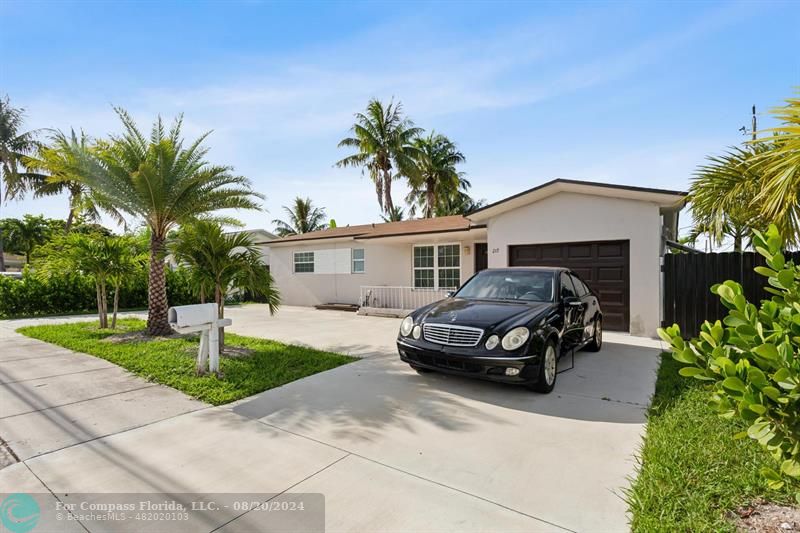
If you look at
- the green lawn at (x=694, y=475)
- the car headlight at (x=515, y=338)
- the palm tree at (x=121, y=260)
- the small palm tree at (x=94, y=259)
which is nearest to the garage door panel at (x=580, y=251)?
the green lawn at (x=694, y=475)

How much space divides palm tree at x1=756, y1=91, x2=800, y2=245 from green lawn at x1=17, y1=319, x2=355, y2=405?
21.6 ft

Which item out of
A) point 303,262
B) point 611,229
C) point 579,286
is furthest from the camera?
point 303,262

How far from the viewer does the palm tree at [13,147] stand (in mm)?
24969

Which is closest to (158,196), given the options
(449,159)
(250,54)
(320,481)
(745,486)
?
(250,54)

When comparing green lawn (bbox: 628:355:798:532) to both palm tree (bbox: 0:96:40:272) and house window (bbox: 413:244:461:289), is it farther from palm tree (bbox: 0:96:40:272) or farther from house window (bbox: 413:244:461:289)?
palm tree (bbox: 0:96:40:272)

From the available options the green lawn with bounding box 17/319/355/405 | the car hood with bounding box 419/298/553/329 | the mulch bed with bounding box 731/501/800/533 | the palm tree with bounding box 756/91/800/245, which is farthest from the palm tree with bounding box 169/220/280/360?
the palm tree with bounding box 756/91/800/245

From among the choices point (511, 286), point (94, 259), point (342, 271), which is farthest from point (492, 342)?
point (342, 271)

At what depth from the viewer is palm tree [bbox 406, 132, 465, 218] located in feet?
89.6

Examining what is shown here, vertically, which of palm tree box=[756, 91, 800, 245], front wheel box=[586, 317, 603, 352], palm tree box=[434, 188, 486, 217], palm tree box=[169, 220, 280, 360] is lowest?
front wheel box=[586, 317, 603, 352]

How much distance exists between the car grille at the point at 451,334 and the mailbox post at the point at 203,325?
10.4ft

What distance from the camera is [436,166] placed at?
27656 mm

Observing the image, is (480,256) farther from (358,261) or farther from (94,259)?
(94,259)

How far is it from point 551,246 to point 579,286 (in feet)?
11.2

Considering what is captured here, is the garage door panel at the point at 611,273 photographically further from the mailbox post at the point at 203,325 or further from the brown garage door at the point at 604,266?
the mailbox post at the point at 203,325
